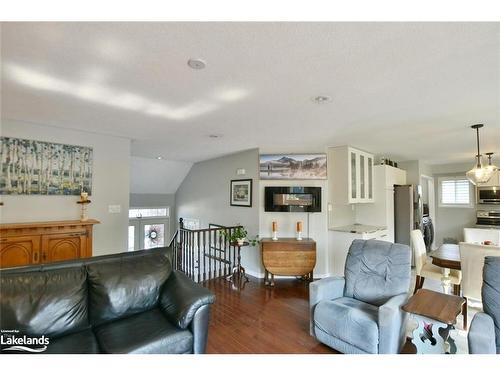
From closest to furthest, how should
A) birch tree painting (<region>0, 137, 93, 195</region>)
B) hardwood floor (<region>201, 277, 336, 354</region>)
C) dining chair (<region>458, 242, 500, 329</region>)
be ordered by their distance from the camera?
hardwood floor (<region>201, 277, 336, 354</region>), dining chair (<region>458, 242, 500, 329</region>), birch tree painting (<region>0, 137, 93, 195</region>)

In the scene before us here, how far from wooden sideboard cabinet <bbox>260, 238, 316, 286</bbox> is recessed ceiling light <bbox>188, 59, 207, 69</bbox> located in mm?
2987

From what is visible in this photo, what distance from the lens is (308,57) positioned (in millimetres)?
1673

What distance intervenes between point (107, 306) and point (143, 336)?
442 mm

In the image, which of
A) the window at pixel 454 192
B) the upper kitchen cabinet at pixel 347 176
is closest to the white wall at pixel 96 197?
the upper kitchen cabinet at pixel 347 176

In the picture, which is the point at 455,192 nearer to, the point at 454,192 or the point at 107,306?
the point at 454,192

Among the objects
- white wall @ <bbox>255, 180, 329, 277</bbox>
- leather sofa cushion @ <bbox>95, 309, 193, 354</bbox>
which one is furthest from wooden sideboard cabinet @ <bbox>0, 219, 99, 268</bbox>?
white wall @ <bbox>255, 180, 329, 277</bbox>

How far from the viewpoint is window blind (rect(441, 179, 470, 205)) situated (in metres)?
6.23

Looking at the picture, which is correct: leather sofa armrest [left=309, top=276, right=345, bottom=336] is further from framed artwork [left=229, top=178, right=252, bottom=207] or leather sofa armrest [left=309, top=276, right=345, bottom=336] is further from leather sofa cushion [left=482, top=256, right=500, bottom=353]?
framed artwork [left=229, top=178, right=252, bottom=207]

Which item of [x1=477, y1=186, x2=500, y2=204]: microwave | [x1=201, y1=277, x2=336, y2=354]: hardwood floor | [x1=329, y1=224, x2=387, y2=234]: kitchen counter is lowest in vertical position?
[x1=201, y1=277, x2=336, y2=354]: hardwood floor

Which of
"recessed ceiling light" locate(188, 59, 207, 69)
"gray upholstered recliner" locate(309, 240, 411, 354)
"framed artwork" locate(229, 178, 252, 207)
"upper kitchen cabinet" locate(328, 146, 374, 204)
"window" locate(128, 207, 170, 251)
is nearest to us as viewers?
"recessed ceiling light" locate(188, 59, 207, 69)

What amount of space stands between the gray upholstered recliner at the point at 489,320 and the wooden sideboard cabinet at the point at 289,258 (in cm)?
232

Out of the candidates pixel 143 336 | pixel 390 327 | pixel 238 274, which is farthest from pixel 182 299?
pixel 238 274

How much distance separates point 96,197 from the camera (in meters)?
3.65
